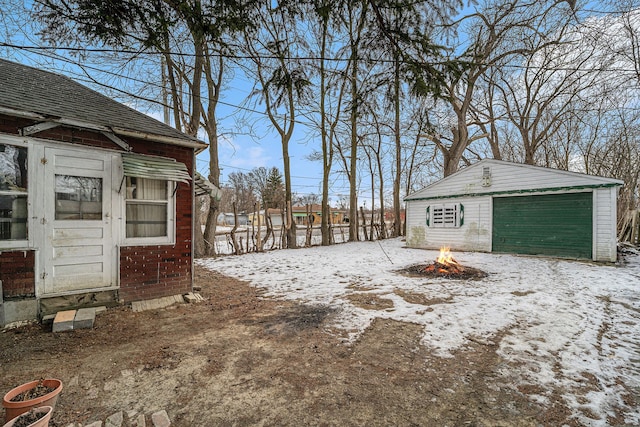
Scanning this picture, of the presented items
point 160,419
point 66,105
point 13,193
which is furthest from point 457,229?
point 13,193

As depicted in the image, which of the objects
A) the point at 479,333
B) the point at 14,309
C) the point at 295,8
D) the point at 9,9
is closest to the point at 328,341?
A: the point at 479,333

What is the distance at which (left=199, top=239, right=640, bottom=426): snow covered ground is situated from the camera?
2424mm

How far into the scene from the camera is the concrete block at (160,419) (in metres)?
1.90

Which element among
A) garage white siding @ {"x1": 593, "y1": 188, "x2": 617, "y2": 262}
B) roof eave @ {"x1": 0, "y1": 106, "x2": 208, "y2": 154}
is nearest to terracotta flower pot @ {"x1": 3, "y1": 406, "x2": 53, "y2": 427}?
roof eave @ {"x1": 0, "y1": 106, "x2": 208, "y2": 154}

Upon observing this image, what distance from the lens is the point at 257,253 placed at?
11.2m

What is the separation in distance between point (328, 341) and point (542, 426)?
1919 millimetres

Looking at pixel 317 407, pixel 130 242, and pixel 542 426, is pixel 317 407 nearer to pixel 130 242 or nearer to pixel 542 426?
pixel 542 426

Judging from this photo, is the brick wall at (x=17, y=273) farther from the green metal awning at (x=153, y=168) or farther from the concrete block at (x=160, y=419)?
the concrete block at (x=160, y=419)

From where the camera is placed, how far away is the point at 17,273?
11.8 ft

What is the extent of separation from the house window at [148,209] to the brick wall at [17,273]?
3.70 feet

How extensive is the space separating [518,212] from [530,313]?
7.19 metres

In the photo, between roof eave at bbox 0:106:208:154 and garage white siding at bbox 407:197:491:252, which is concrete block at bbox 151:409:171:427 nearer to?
roof eave at bbox 0:106:208:154

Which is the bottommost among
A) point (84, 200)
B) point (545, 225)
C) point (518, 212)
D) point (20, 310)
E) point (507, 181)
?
point (20, 310)

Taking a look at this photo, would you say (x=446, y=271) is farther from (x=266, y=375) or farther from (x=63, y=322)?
(x=63, y=322)
